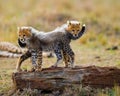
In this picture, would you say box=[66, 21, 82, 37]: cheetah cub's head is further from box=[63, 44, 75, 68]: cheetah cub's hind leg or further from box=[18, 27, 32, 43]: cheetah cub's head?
box=[18, 27, 32, 43]: cheetah cub's head

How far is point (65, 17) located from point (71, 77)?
1331cm

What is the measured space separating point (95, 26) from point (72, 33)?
39.0 feet

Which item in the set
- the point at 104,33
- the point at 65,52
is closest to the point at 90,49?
the point at 104,33

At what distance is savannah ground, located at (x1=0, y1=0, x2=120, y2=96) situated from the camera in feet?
53.8

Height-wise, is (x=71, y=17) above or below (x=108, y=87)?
above

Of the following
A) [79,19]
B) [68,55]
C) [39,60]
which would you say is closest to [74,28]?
[68,55]

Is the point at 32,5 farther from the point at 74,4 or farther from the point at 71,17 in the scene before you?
the point at 71,17

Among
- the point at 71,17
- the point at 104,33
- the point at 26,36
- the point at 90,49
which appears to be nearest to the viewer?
the point at 26,36

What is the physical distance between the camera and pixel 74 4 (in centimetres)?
3434

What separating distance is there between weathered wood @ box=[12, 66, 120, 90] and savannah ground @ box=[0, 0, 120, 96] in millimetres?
269

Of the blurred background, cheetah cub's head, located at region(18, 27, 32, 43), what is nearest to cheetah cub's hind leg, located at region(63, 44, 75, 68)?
cheetah cub's head, located at region(18, 27, 32, 43)

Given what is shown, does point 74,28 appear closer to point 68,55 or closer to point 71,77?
point 68,55

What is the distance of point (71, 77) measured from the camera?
1299 cm

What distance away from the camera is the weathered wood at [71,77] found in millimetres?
12945
